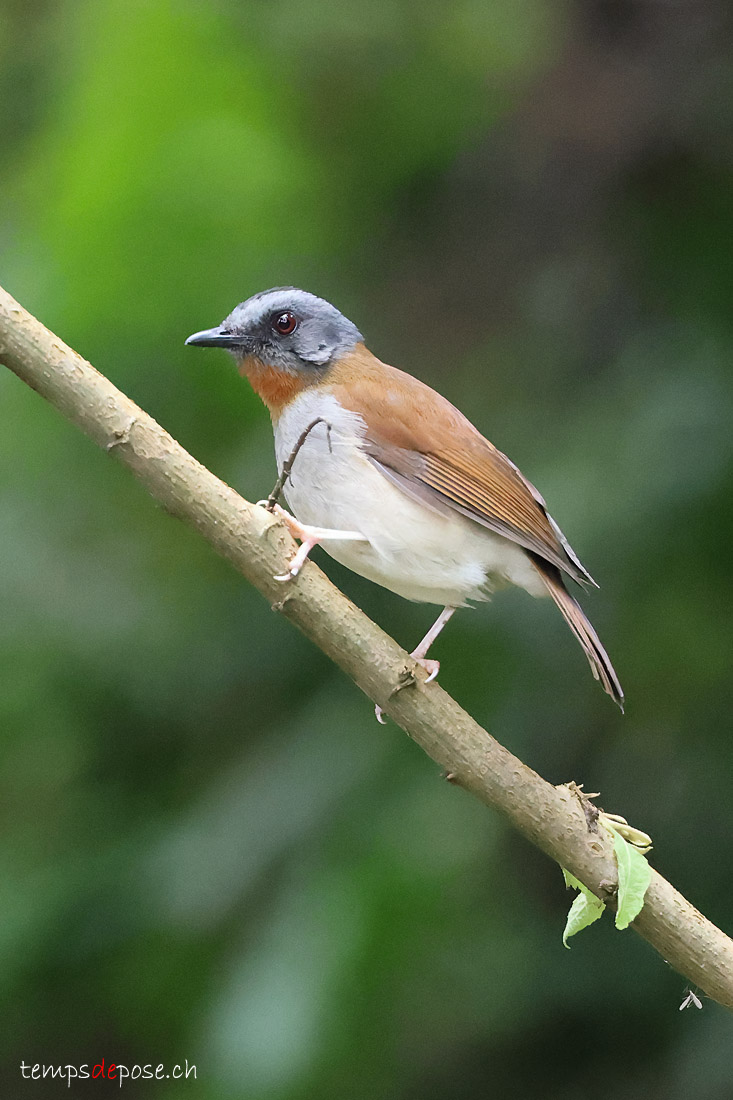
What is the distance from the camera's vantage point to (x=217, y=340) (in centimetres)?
279

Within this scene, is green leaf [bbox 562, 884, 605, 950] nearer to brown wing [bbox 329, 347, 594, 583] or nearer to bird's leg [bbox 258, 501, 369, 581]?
brown wing [bbox 329, 347, 594, 583]

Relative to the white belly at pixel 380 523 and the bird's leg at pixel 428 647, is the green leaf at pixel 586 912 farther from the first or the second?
the white belly at pixel 380 523

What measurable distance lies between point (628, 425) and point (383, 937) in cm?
174

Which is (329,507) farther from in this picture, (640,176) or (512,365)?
(640,176)

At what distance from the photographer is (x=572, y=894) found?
12.6ft

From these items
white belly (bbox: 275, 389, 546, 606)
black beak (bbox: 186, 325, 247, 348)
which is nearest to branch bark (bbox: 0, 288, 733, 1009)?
white belly (bbox: 275, 389, 546, 606)

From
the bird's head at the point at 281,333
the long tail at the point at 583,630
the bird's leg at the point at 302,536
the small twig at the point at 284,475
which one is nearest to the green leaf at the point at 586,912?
the long tail at the point at 583,630

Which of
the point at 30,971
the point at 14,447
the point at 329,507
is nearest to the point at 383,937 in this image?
the point at 30,971

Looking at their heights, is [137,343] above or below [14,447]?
above

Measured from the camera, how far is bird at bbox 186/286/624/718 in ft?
8.87

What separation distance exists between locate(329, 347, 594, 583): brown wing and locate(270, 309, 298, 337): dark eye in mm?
189

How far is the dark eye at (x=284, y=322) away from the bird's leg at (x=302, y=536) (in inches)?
20.9

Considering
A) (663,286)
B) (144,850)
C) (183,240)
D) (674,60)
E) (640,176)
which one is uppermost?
(674,60)

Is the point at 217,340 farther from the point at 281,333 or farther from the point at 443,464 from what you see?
the point at 443,464
